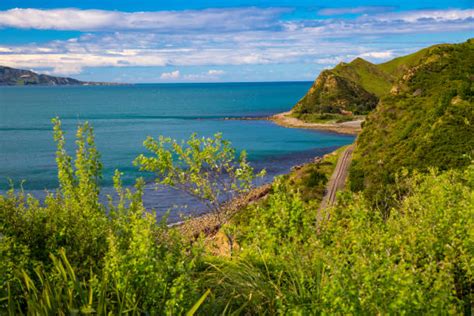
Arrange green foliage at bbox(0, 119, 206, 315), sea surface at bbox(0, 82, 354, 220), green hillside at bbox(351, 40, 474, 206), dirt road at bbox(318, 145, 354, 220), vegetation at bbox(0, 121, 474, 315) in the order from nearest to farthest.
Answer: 1. vegetation at bbox(0, 121, 474, 315)
2. green foliage at bbox(0, 119, 206, 315)
3. green hillside at bbox(351, 40, 474, 206)
4. dirt road at bbox(318, 145, 354, 220)
5. sea surface at bbox(0, 82, 354, 220)

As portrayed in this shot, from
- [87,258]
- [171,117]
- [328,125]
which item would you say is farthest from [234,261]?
[171,117]

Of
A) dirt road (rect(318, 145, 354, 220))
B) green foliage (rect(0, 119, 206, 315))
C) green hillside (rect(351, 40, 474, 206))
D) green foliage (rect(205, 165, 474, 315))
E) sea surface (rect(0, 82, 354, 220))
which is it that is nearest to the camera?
green foliage (rect(205, 165, 474, 315))

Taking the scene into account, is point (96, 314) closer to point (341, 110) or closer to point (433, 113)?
point (433, 113)

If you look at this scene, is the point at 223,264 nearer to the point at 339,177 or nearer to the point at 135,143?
the point at 339,177

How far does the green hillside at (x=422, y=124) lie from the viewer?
5713 centimetres

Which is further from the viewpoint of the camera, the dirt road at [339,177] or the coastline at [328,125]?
the coastline at [328,125]

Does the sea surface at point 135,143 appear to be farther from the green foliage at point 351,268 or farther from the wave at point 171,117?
the green foliage at point 351,268

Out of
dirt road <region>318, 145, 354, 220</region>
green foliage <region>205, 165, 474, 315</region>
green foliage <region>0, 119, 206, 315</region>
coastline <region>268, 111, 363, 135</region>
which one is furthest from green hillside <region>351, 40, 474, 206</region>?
coastline <region>268, 111, 363, 135</region>

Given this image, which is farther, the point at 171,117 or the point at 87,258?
the point at 171,117

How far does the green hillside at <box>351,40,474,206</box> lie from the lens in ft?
187

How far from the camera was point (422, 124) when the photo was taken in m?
67.6

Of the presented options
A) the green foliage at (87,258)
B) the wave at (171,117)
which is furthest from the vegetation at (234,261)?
the wave at (171,117)

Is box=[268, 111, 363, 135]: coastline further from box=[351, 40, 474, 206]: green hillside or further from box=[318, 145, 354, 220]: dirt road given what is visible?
box=[318, 145, 354, 220]: dirt road

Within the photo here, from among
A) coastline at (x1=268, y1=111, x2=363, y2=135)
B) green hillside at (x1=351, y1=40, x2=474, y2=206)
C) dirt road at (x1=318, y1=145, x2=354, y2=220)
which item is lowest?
dirt road at (x1=318, y1=145, x2=354, y2=220)
